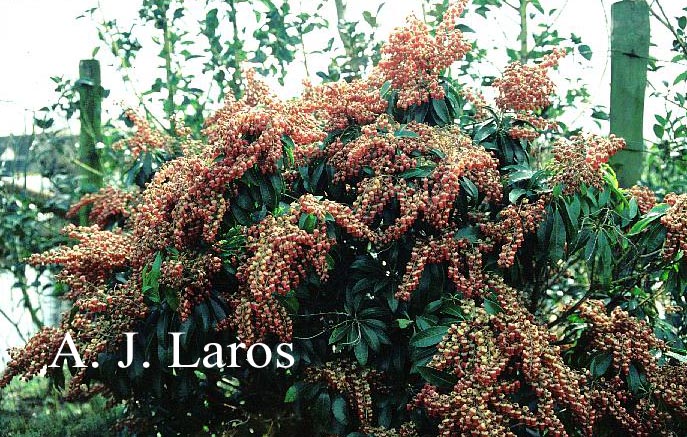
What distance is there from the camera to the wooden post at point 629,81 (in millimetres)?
3197

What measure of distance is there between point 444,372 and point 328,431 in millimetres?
488

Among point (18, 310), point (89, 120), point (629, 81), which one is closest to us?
point (629, 81)

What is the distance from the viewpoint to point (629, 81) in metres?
3.22

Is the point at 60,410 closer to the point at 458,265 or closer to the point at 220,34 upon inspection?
the point at 220,34

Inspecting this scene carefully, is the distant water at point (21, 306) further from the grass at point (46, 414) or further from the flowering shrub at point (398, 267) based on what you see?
the flowering shrub at point (398, 267)

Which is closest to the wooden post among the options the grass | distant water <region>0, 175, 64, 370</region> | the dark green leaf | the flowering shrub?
the flowering shrub

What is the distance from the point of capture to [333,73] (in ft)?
13.2

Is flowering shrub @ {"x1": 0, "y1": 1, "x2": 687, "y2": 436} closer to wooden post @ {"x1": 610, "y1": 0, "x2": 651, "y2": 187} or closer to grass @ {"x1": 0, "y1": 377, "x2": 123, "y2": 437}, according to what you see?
wooden post @ {"x1": 610, "y1": 0, "x2": 651, "y2": 187}

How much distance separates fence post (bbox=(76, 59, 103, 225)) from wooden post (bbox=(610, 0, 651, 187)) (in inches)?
104

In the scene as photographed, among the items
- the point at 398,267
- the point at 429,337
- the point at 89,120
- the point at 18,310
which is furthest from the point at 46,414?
the point at 429,337

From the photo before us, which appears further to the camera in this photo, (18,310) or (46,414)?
(18,310)

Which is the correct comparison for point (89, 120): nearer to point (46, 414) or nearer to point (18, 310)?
point (18, 310)

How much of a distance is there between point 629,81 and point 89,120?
2.75m

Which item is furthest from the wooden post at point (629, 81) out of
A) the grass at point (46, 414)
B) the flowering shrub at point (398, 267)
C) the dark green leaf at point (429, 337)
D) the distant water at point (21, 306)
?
the distant water at point (21, 306)
